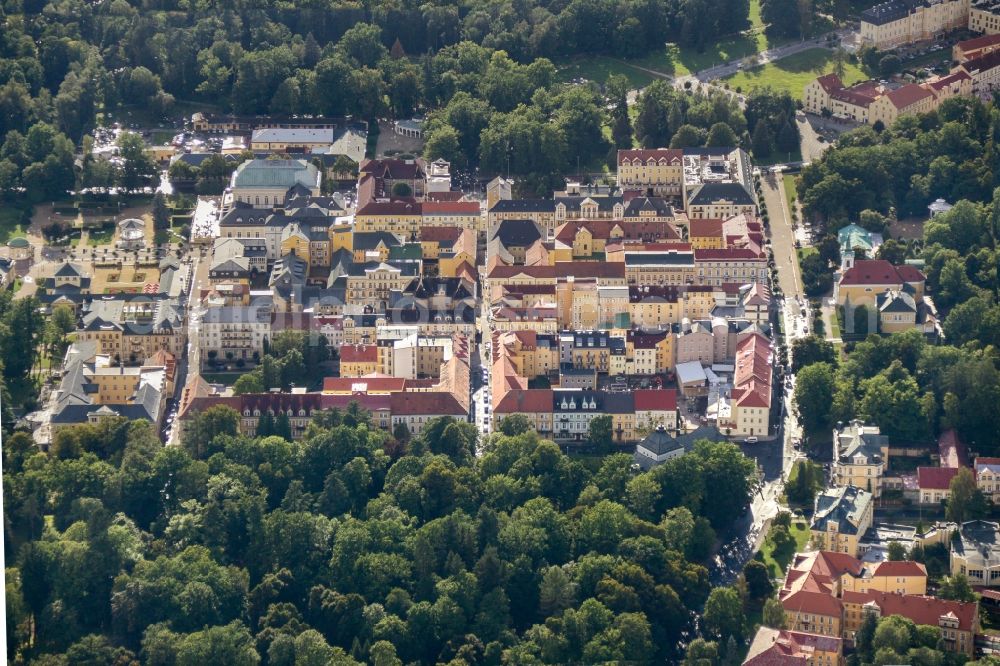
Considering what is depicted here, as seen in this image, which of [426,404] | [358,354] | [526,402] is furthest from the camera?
[358,354]

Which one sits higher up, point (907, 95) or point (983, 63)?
point (983, 63)

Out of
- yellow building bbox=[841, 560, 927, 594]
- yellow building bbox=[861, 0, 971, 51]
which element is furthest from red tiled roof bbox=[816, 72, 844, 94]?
yellow building bbox=[841, 560, 927, 594]

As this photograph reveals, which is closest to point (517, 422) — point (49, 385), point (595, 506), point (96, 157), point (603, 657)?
point (595, 506)

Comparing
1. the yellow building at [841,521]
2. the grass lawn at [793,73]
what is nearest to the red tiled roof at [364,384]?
the yellow building at [841,521]

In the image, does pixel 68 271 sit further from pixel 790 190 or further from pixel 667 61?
pixel 667 61

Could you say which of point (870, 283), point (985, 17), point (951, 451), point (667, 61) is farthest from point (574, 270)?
point (985, 17)

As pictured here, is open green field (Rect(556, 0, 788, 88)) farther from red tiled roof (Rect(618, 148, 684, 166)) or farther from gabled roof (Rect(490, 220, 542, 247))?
gabled roof (Rect(490, 220, 542, 247))
